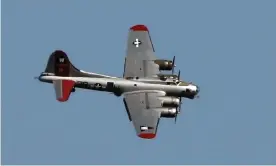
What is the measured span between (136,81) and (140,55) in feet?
10.7

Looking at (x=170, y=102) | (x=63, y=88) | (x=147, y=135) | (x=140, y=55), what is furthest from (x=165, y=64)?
(x=63, y=88)

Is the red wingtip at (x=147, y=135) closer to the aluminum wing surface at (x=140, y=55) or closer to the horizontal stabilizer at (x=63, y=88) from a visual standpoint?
the aluminum wing surface at (x=140, y=55)

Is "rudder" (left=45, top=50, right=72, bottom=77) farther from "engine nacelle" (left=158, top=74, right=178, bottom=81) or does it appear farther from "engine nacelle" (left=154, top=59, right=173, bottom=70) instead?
"engine nacelle" (left=158, top=74, right=178, bottom=81)

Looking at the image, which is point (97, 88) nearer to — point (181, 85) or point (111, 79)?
point (111, 79)

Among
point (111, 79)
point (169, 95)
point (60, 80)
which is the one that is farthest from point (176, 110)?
point (60, 80)

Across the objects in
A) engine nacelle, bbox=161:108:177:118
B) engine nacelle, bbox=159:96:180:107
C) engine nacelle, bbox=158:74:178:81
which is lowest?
engine nacelle, bbox=161:108:177:118

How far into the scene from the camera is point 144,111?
6706 centimetres

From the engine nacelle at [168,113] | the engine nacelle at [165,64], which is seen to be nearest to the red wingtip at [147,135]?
the engine nacelle at [168,113]

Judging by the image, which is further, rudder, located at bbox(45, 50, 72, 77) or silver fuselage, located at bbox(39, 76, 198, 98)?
rudder, located at bbox(45, 50, 72, 77)

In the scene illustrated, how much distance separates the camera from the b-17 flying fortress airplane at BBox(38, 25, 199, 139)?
224ft

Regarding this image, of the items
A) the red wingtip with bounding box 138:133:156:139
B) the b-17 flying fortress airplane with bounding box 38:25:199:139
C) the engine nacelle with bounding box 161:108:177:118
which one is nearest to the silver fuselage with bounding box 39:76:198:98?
the b-17 flying fortress airplane with bounding box 38:25:199:139

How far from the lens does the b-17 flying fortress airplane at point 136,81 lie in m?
68.2

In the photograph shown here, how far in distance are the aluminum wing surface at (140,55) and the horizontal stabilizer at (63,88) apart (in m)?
5.56

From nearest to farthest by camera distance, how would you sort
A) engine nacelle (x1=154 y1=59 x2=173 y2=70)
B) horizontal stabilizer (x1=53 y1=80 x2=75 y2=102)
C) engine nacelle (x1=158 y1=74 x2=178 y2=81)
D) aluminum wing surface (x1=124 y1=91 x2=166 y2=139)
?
aluminum wing surface (x1=124 y1=91 x2=166 y2=139)
horizontal stabilizer (x1=53 y1=80 x2=75 y2=102)
engine nacelle (x1=158 y1=74 x2=178 y2=81)
engine nacelle (x1=154 y1=59 x2=173 y2=70)
